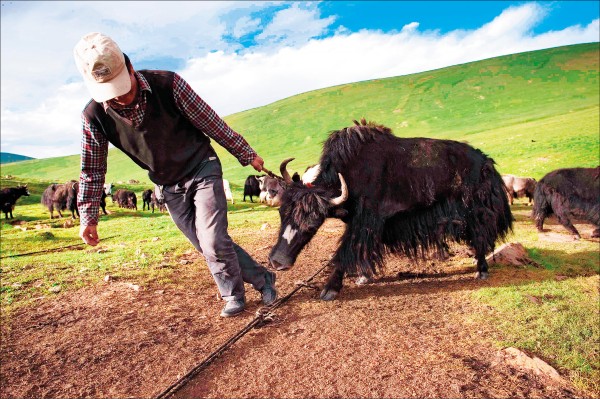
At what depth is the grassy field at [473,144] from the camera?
3.96 metres

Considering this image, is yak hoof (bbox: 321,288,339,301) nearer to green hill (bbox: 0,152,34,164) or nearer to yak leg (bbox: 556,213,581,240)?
yak leg (bbox: 556,213,581,240)

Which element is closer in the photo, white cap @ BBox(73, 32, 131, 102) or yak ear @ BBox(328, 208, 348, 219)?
white cap @ BBox(73, 32, 131, 102)

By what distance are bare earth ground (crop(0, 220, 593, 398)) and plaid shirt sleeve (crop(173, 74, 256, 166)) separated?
1595 millimetres

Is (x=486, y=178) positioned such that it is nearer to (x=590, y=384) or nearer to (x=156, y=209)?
(x=590, y=384)

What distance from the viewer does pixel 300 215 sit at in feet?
13.8

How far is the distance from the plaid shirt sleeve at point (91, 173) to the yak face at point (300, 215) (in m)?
1.70

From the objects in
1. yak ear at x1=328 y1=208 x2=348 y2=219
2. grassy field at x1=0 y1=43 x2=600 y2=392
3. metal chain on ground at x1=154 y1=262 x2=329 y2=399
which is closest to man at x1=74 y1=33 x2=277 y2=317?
metal chain on ground at x1=154 y1=262 x2=329 y2=399

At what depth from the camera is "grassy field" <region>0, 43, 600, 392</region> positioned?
3.96m

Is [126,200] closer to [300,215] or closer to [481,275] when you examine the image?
[300,215]

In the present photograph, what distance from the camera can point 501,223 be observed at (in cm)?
544

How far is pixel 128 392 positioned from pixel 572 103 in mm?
62325

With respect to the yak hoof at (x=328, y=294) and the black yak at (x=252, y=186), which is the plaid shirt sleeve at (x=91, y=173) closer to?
the yak hoof at (x=328, y=294)

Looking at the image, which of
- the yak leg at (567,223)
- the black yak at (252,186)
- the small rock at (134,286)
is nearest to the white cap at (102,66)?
the small rock at (134,286)

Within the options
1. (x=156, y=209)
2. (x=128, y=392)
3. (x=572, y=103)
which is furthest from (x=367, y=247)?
(x=572, y=103)
